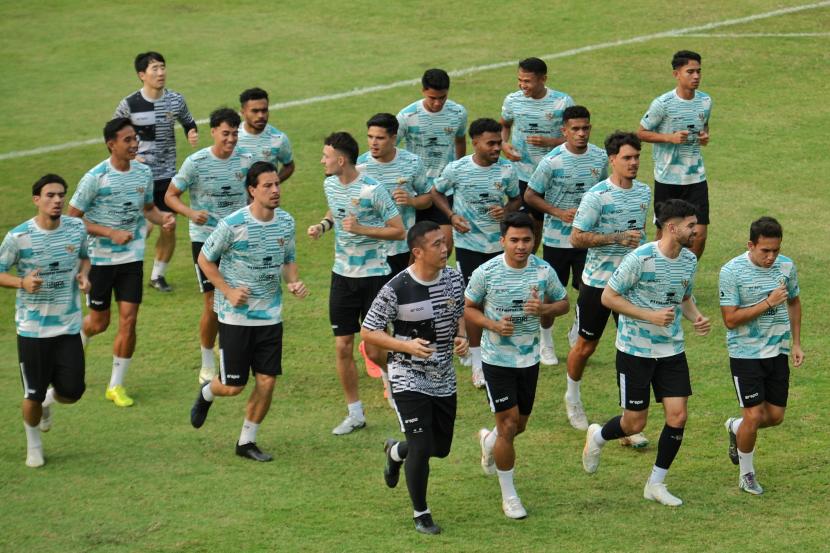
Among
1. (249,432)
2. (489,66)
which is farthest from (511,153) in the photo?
(489,66)

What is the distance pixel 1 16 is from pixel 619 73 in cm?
1369

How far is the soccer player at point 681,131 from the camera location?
579 inches

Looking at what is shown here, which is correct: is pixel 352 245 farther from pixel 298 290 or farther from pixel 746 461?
pixel 746 461

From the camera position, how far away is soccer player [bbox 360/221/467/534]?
986 cm

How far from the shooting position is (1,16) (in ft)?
96.5

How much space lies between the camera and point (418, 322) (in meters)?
9.94

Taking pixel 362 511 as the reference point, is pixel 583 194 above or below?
above

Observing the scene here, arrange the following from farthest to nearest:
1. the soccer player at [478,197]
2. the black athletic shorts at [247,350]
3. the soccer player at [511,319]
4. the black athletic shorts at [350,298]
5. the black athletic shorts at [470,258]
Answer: the black athletic shorts at [470,258]
the soccer player at [478,197]
the black athletic shorts at [350,298]
the black athletic shorts at [247,350]
the soccer player at [511,319]

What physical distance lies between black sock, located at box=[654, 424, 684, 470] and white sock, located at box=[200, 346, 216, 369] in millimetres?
4895

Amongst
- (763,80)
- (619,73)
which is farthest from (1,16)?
(763,80)

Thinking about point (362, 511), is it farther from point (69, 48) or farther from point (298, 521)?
point (69, 48)

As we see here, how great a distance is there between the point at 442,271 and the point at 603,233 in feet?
8.05

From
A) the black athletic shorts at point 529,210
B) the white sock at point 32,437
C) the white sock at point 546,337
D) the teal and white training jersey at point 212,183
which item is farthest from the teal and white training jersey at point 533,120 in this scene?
the white sock at point 32,437

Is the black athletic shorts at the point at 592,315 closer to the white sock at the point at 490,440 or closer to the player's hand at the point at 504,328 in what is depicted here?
the white sock at the point at 490,440
